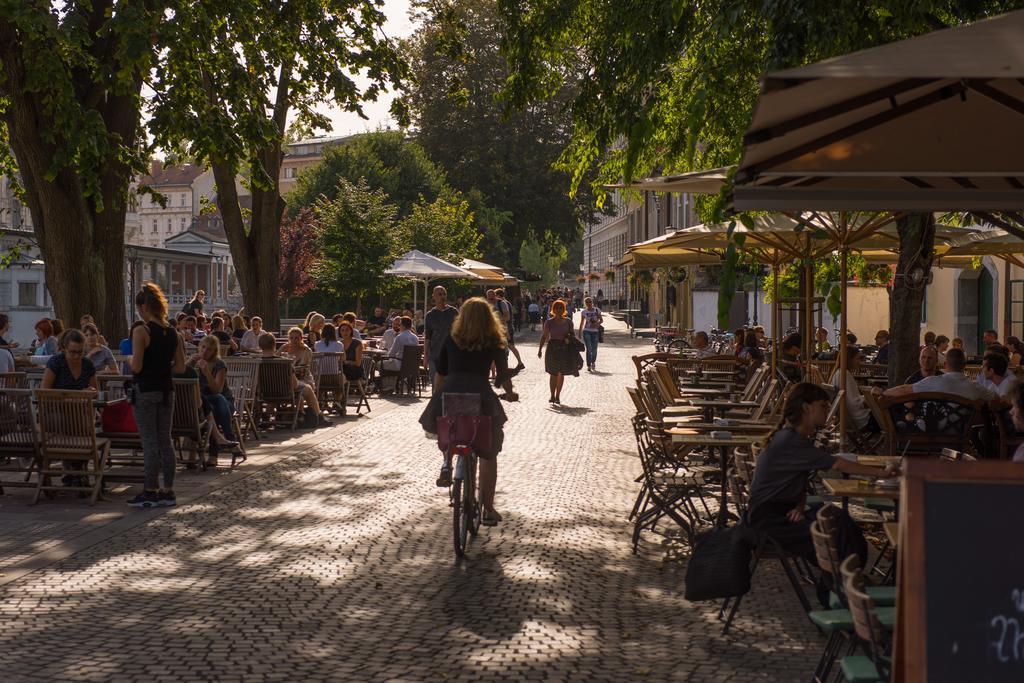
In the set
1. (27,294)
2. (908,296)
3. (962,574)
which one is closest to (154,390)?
(908,296)

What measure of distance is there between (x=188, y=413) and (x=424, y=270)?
17.6 m

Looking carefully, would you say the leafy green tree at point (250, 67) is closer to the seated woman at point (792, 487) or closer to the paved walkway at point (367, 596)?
the paved walkway at point (367, 596)

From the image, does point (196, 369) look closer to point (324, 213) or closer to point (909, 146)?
point (909, 146)

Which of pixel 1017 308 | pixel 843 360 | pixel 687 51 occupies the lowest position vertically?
pixel 843 360

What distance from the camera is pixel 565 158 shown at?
1488 cm

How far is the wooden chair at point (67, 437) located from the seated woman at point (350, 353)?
959cm

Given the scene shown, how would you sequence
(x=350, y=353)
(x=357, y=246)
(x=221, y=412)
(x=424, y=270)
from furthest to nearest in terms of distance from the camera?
(x=357, y=246), (x=424, y=270), (x=350, y=353), (x=221, y=412)

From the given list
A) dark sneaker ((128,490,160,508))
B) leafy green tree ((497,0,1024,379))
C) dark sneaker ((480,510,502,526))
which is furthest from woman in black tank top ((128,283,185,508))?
leafy green tree ((497,0,1024,379))

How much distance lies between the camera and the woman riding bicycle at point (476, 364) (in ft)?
32.2

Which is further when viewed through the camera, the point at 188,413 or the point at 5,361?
the point at 5,361

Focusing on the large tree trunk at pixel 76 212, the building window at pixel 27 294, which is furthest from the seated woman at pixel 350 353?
the building window at pixel 27 294

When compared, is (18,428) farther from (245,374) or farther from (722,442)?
(722,442)

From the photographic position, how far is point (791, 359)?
17.0 meters

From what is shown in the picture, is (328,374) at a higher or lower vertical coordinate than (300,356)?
lower
